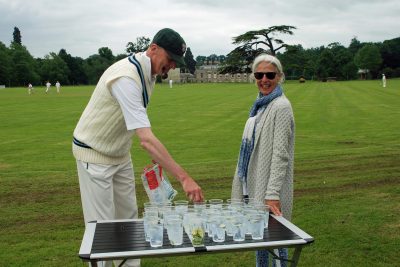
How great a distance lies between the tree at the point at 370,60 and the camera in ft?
471

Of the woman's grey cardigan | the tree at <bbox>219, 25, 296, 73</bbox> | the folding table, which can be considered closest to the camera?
the folding table

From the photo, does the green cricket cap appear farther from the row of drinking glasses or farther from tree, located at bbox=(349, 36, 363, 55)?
tree, located at bbox=(349, 36, 363, 55)

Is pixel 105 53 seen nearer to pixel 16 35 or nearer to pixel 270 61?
pixel 16 35

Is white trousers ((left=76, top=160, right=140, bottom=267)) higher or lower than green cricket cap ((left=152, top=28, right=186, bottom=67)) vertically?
lower

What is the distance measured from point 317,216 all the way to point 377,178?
3374 millimetres

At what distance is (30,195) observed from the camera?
10.2 meters

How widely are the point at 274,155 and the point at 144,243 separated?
1.68 metres

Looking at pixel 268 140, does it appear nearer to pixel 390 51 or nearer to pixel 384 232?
pixel 384 232

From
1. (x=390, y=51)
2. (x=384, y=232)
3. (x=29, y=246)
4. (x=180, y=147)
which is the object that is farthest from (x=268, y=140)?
(x=390, y=51)

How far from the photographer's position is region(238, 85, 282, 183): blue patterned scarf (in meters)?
5.01

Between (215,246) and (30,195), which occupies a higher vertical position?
(215,246)

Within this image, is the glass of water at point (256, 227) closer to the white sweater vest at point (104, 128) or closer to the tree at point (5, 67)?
the white sweater vest at point (104, 128)

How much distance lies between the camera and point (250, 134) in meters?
5.06

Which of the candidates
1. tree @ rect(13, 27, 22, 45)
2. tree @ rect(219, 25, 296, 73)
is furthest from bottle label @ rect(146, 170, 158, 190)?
tree @ rect(13, 27, 22, 45)
